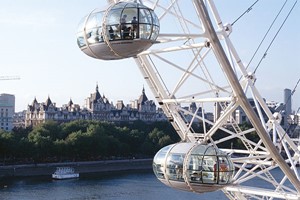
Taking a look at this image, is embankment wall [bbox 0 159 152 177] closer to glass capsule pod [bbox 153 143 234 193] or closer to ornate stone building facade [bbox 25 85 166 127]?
ornate stone building facade [bbox 25 85 166 127]

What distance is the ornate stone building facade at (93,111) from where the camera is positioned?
283 feet

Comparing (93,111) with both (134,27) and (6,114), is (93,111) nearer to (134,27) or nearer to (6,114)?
(6,114)

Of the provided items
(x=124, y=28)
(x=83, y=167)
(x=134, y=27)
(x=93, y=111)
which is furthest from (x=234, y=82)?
(x=93, y=111)

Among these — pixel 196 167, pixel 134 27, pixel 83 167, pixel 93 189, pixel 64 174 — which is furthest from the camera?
pixel 83 167

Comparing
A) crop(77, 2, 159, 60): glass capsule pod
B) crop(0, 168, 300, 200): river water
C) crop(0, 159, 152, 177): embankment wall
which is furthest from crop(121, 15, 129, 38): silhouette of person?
crop(0, 159, 152, 177): embankment wall

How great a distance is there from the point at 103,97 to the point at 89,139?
1548 inches

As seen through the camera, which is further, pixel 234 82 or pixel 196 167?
pixel 196 167

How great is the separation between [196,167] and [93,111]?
80590 mm

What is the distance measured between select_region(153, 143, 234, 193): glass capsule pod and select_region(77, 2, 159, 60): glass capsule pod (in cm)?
188

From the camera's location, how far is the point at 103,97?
309ft

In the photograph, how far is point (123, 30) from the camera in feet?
28.6

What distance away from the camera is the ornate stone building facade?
→ 86.2 m

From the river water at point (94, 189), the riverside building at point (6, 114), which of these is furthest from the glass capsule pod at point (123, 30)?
the riverside building at point (6, 114)

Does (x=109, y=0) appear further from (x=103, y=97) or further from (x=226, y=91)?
(x=103, y=97)
